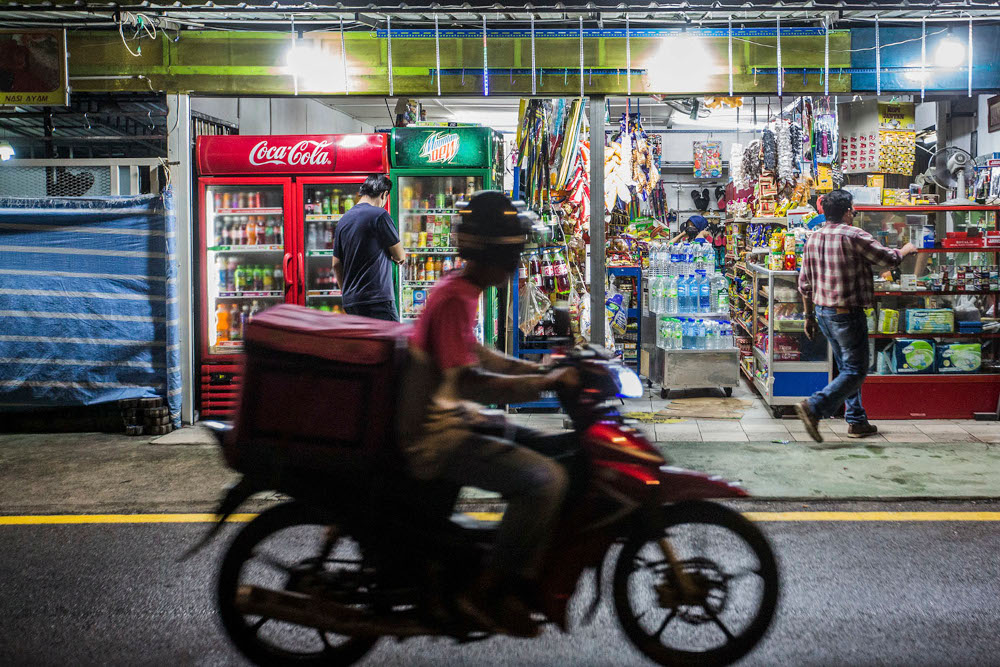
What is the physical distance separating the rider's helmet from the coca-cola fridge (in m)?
5.18

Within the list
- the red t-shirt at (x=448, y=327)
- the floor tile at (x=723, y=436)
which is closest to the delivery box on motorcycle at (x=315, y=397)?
the red t-shirt at (x=448, y=327)

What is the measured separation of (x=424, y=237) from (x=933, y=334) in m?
4.82

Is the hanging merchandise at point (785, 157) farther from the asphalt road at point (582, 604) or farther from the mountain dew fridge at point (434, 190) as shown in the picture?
the asphalt road at point (582, 604)

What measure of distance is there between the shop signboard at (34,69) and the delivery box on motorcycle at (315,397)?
5807 mm

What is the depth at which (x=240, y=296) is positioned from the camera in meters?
8.57

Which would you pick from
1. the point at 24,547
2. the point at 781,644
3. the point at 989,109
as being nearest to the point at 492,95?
the point at 24,547

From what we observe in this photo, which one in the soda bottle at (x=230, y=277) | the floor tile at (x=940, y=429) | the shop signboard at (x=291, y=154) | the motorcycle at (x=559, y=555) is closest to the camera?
the motorcycle at (x=559, y=555)

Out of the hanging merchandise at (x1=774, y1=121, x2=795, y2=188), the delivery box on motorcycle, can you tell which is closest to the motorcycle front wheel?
the delivery box on motorcycle

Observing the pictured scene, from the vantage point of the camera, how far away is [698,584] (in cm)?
322

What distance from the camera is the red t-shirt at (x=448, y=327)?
3027 millimetres

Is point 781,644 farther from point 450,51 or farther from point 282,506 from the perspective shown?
point 450,51

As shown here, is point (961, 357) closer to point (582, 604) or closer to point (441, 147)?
point (441, 147)

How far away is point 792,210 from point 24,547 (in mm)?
7490

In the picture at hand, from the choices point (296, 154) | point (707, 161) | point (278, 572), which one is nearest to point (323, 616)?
point (278, 572)
